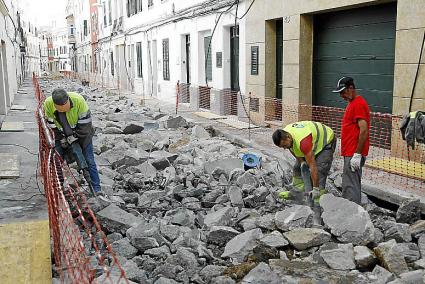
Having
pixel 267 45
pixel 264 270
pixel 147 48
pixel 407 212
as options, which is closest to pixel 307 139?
pixel 407 212

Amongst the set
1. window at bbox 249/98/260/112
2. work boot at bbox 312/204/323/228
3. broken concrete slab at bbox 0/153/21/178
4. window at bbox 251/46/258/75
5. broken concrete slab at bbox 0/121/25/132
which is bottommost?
work boot at bbox 312/204/323/228

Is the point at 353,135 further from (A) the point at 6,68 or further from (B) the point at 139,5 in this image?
(B) the point at 139,5

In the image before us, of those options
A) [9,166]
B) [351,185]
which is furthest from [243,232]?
[9,166]

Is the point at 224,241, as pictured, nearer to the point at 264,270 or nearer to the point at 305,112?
the point at 264,270

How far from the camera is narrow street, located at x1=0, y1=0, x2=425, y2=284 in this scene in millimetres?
4641

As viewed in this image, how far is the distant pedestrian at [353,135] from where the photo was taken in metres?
5.70

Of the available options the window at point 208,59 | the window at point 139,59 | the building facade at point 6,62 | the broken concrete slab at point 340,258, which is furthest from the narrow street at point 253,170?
the window at point 139,59

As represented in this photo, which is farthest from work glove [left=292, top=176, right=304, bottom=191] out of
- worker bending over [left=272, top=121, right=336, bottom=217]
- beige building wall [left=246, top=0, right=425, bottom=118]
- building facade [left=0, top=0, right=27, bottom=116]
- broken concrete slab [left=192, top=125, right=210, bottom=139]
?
building facade [left=0, top=0, right=27, bottom=116]

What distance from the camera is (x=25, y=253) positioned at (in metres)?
4.43

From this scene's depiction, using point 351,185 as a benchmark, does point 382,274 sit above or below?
below

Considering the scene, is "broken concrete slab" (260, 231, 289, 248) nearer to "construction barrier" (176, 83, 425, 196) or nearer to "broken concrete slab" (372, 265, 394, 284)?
"broken concrete slab" (372, 265, 394, 284)

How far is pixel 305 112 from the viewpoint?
11.1 metres

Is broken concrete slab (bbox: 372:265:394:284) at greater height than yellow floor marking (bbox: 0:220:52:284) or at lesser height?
lesser

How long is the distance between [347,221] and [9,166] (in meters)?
5.22
